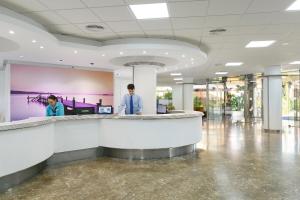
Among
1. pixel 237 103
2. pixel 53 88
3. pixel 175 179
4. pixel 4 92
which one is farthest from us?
pixel 237 103

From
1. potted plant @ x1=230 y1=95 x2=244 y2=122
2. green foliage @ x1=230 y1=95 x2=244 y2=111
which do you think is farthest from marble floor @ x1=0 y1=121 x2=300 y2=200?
potted plant @ x1=230 y1=95 x2=244 y2=122

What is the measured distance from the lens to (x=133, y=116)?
6.27 metres

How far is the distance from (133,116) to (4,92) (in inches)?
275

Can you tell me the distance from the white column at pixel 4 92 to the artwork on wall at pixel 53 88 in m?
0.16

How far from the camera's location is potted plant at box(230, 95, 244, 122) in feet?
61.9

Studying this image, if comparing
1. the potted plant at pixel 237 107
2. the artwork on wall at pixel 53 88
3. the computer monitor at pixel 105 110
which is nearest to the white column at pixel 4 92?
the artwork on wall at pixel 53 88

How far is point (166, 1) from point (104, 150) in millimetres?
4067

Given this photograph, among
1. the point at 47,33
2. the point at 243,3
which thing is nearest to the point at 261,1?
the point at 243,3

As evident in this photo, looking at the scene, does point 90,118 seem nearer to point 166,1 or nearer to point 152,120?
point 152,120

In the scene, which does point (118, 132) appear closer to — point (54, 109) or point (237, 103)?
point (54, 109)

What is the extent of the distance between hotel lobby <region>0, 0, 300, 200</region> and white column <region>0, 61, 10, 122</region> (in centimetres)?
4

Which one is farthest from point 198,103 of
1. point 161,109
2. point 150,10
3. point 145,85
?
point 150,10

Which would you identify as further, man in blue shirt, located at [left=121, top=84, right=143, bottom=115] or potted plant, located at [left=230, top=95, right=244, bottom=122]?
potted plant, located at [left=230, top=95, right=244, bottom=122]

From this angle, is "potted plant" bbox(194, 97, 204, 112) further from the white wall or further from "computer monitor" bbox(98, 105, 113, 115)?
"computer monitor" bbox(98, 105, 113, 115)
